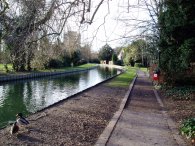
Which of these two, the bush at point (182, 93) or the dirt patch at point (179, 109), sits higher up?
the bush at point (182, 93)

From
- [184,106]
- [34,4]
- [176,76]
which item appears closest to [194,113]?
[184,106]

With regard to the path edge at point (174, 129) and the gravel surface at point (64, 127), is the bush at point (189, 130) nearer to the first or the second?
the path edge at point (174, 129)

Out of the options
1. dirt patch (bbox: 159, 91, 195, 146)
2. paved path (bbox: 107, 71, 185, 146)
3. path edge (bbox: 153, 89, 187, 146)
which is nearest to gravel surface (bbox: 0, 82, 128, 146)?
paved path (bbox: 107, 71, 185, 146)

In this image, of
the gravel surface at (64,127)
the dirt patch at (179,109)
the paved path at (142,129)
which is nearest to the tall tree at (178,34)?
the dirt patch at (179,109)

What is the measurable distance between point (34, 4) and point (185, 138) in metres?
5.61

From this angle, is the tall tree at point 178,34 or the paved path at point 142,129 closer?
the paved path at point 142,129

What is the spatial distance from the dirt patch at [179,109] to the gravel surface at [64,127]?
2.48 metres

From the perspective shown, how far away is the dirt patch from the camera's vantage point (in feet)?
44.2

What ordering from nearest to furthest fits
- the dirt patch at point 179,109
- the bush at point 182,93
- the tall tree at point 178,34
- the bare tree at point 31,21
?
the bare tree at point 31,21, the dirt patch at point 179,109, the tall tree at point 178,34, the bush at point 182,93

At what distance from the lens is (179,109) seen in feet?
52.0

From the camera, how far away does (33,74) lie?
50156 millimetres

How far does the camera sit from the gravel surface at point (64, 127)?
377 inches

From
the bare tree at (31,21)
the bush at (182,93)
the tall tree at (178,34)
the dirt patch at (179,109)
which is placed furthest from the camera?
the bush at (182,93)

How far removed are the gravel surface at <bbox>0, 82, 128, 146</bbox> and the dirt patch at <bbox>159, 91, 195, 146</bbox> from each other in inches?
97.6
